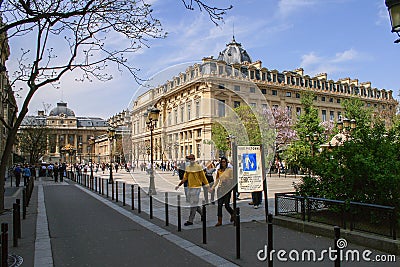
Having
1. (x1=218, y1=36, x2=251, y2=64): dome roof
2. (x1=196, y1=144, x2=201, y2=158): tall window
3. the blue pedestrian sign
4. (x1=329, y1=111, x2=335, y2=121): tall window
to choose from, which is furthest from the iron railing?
(x1=329, y1=111, x2=335, y2=121): tall window

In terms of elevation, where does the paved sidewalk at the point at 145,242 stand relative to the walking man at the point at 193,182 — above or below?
below

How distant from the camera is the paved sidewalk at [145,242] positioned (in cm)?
714

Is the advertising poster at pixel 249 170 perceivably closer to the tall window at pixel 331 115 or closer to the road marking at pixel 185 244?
the road marking at pixel 185 244

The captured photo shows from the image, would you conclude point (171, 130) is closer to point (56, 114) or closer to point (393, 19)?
point (393, 19)

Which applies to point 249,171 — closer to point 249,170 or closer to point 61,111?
point 249,170

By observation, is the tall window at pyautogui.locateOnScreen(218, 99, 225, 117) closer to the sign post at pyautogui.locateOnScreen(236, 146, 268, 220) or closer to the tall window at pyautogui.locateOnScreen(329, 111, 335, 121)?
the sign post at pyautogui.locateOnScreen(236, 146, 268, 220)

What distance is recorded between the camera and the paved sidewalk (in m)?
7.14

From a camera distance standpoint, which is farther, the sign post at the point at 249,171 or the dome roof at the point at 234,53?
the dome roof at the point at 234,53

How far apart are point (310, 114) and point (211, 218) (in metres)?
35.0

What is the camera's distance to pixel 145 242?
8742 millimetres

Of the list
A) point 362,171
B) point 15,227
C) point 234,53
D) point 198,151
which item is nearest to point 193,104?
point 198,151

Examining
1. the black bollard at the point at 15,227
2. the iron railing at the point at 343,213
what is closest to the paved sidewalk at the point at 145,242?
the black bollard at the point at 15,227

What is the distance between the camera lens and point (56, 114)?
147 m

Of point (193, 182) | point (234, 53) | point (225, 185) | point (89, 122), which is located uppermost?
point (234, 53)
